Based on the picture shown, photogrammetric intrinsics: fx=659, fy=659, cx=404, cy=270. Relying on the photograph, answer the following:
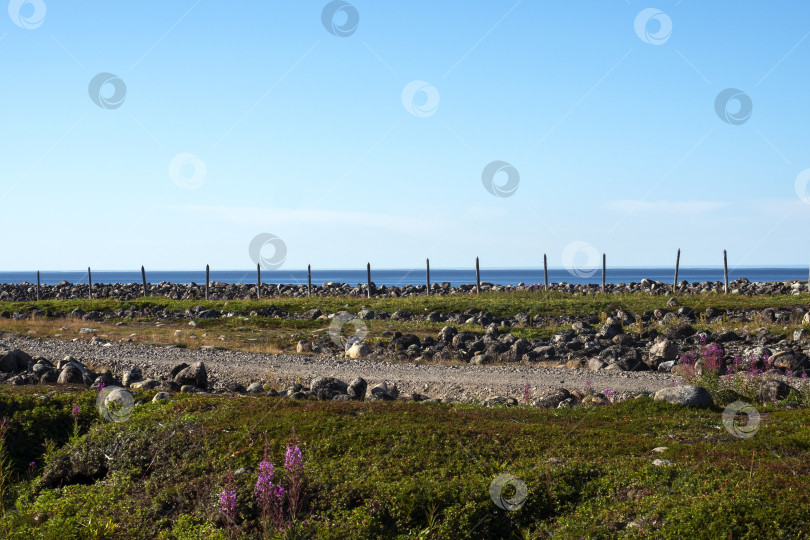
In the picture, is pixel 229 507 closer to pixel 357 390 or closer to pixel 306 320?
pixel 357 390

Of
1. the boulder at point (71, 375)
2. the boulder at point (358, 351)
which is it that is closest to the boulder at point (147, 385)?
the boulder at point (71, 375)

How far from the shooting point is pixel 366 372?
19812 millimetres

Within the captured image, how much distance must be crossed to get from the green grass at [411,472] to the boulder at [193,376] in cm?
442

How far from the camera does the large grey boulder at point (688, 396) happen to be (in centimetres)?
1267

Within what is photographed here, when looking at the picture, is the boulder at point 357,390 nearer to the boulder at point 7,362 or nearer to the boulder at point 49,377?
the boulder at point 49,377

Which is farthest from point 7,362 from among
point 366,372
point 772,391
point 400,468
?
point 772,391

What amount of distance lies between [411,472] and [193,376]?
968cm

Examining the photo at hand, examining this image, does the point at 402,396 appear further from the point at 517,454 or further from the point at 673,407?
the point at 517,454

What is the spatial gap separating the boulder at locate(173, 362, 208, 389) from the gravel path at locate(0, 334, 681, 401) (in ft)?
2.71

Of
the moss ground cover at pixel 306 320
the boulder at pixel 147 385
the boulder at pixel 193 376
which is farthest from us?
the moss ground cover at pixel 306 320

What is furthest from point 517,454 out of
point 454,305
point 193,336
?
point 454,305

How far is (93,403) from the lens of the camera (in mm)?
12195

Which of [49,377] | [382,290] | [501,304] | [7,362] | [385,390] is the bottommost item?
[385,390]

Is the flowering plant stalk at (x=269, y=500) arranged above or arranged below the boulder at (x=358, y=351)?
below
